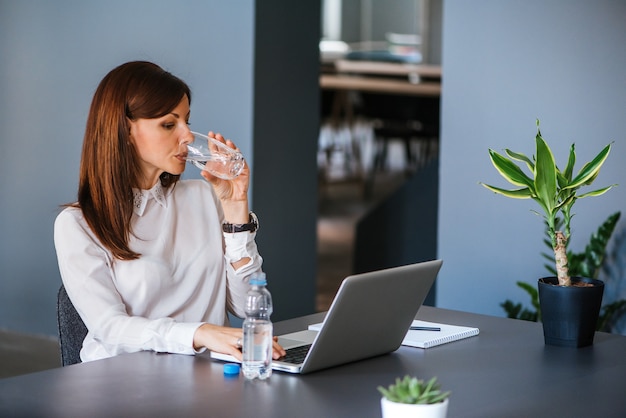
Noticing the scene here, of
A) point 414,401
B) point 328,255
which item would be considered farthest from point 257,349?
point 328,255

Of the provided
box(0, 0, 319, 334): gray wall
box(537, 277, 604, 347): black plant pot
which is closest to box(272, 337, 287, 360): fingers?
box(537, 277, 604, 347): black plant pot

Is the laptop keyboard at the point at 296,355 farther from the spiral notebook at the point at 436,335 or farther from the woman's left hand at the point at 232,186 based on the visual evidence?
the woman's left hand at the point at 232,186

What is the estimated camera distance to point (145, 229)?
233cm

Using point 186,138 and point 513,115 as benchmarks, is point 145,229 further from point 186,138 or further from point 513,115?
point 513,115

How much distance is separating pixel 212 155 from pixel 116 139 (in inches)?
9.0

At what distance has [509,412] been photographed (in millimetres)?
1586

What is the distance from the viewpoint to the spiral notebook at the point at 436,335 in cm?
207

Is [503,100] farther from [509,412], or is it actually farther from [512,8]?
[509,412]

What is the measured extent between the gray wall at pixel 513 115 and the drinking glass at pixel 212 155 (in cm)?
140

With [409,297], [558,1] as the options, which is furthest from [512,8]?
[409,297]

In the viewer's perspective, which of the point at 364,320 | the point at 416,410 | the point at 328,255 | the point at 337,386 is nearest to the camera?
the point at 416,410

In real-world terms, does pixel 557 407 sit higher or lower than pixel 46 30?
lower

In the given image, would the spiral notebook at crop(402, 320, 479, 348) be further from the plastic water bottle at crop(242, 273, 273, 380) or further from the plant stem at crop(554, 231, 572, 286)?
the plastic water bottle at crop(242, 273, 273, 380)

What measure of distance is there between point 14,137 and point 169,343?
118 inches
